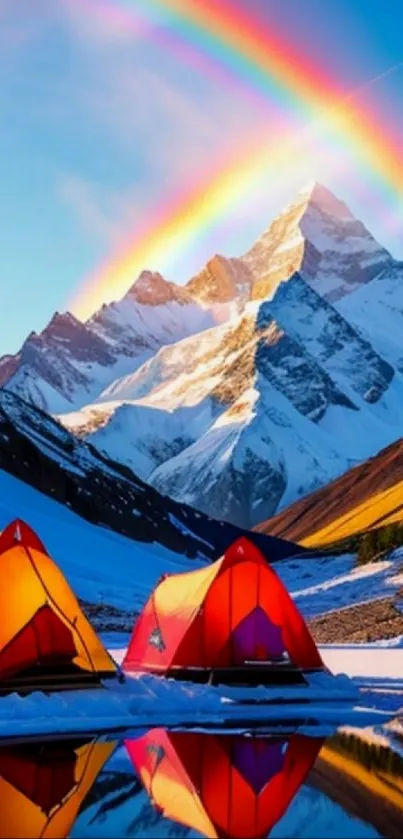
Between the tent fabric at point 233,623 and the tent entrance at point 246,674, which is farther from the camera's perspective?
the tent fabric at point 233,623

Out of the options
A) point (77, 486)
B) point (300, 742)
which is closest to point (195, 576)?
point (300, 742)

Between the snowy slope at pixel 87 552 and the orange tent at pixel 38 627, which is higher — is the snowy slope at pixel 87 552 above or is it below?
above

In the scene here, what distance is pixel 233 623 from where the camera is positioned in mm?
22047

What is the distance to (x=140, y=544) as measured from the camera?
11138cm

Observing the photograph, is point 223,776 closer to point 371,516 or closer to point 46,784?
point 46,784

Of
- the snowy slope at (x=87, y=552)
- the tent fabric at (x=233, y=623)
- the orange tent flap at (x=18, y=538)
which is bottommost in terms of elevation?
the tent fabric at (x=233, y=623)

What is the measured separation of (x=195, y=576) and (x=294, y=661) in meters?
2.82

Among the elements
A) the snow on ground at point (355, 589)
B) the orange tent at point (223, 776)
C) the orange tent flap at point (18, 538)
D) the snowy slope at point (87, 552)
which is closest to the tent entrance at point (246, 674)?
the orange tent flap at point (18, 538)

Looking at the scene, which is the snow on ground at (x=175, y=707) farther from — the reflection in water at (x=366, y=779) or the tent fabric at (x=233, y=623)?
the reflection in water at (x=366, y=779)

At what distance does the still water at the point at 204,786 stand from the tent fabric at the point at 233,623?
563 centimetres

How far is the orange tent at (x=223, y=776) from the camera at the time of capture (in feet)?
35.0

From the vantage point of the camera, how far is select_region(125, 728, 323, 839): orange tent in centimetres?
1066

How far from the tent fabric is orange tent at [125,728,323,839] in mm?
5432

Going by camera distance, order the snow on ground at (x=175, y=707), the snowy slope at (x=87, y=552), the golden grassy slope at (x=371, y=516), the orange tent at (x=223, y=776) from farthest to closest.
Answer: the golden grassy slope at (x=371, y=516) < the snowy slope at (x=87, y=552) < the snow on ground at (x=175, y=707) < the orange tent at (x=223, y=776)
